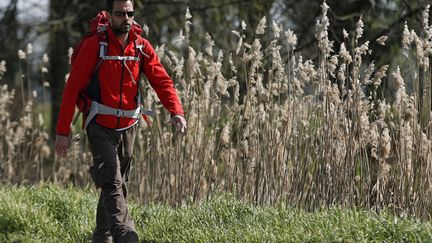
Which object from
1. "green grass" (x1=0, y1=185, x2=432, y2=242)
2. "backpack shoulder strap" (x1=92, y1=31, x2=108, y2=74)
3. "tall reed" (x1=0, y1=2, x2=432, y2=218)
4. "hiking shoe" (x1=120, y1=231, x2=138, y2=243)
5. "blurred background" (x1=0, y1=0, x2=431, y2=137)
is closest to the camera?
"green grass" (x1=0, y1=185, x2=432, y2=242)

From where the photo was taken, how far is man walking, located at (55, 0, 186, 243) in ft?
17.8

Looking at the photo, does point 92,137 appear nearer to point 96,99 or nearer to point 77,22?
point 96,99

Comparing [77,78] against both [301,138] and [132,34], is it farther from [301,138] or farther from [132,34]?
[301,138]

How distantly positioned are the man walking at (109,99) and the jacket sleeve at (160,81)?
0.40 feet

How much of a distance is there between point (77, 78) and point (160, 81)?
0.59m

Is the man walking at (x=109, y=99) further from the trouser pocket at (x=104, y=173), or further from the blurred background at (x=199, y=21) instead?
the blurred background at (x=199, y=21)

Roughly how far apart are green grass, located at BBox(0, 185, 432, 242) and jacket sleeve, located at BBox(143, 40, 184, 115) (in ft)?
2.59

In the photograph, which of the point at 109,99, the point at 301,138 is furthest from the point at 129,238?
the point at 301,138

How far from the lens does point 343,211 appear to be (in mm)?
5676

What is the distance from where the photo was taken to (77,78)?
213 inches

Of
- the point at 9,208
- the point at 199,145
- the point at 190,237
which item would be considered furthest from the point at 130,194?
the point at 190,237

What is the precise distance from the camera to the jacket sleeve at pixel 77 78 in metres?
5.42

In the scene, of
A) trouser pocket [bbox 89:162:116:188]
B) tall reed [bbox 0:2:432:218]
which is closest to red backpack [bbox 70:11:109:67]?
trouser pocket [bbox 89:162:116:188]

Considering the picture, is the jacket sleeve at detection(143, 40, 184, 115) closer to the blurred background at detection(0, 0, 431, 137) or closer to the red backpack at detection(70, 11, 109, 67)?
the red backpack at detection(70, 11, 109, 67)
